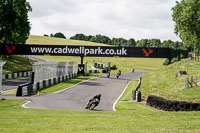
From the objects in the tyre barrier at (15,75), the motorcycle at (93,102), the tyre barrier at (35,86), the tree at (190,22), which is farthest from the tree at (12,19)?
the motorcycle at (93,102)

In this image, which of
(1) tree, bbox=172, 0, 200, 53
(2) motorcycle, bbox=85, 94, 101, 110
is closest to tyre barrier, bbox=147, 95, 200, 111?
(2) motorcycle, bbox=85, 94, 101, 110

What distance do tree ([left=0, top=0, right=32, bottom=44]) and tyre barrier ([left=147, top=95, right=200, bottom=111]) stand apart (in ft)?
116

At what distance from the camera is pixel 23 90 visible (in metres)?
27.7

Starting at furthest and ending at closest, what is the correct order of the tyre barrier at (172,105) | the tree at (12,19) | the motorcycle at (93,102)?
the tree at (12,19)
the motorcycle at (93,102)
the tyre barrier at (172,105)

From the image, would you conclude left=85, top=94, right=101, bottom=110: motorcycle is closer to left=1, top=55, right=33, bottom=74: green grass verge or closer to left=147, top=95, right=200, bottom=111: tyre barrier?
left=147, top=95, right=200, bottom=111: tyre barrier

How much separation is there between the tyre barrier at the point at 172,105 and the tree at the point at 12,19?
3536 cm

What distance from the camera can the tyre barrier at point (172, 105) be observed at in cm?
1863

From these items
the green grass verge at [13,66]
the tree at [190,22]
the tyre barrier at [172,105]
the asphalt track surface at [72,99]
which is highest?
the tree at [190,22]

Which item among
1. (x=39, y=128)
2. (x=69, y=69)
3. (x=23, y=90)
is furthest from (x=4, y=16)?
(x=39, y=128)

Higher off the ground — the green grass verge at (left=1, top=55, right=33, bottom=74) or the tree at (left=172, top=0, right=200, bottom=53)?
the tree at (left=172, top=0, right=200, bottom=53)

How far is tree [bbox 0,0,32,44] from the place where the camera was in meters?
51.5

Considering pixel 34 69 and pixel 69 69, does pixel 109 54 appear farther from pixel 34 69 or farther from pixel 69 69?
pixel 34 69

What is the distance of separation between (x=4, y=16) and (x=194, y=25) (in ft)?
95.8

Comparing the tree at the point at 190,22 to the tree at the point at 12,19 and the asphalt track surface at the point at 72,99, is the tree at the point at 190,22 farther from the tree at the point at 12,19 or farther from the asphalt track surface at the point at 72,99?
the tree at the point at 12,19
